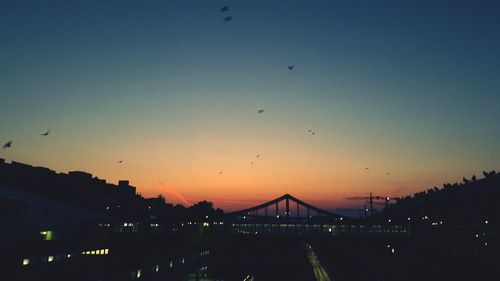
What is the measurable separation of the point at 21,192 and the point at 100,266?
9130mm

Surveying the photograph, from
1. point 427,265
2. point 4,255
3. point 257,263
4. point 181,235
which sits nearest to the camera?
point 4,255

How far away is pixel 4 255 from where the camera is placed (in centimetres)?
2605

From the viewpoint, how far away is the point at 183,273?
193 feet

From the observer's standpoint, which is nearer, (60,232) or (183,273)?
(60,232)

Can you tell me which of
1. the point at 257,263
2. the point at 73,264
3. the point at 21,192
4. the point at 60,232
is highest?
the point at 21,192

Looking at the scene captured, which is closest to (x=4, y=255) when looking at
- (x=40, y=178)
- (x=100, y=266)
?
(x=100, y=266)

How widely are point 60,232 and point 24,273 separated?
40.4ft

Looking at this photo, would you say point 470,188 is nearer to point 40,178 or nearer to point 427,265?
point 427,265

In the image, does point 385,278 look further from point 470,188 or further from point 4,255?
point 4,255

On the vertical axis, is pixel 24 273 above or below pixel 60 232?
below

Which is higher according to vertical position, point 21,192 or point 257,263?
point 21,192

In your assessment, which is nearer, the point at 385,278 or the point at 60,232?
the point at 60,232

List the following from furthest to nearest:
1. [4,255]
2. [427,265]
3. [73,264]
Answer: [427,265] < [73,264] < [4,255]

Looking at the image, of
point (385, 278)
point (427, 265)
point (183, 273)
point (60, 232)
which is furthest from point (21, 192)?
point (427, 265)
